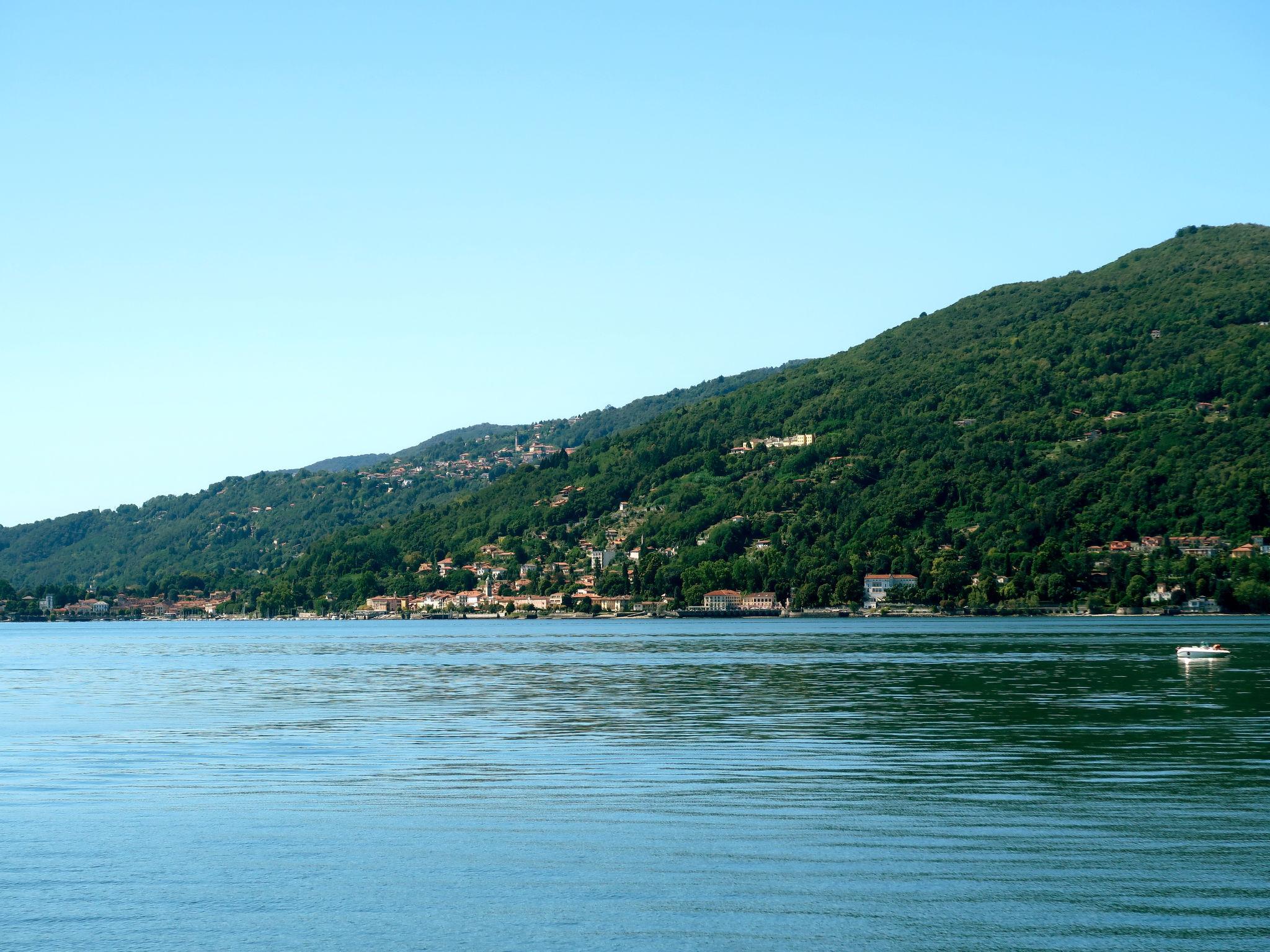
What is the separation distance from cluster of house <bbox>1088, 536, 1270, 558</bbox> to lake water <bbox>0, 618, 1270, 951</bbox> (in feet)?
366

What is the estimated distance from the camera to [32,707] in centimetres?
4138

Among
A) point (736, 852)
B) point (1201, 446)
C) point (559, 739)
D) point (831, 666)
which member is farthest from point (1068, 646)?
point (1201, 446)

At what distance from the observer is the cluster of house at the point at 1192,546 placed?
479 ft

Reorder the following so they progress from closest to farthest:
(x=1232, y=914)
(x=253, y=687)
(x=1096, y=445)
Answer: (x=1232, y=914) → (x=253, y=687) → (x=1096, y=445)

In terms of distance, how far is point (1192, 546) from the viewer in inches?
5974

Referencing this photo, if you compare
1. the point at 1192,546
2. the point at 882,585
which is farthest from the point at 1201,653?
the point at 882,585

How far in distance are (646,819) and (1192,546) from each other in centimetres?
14520

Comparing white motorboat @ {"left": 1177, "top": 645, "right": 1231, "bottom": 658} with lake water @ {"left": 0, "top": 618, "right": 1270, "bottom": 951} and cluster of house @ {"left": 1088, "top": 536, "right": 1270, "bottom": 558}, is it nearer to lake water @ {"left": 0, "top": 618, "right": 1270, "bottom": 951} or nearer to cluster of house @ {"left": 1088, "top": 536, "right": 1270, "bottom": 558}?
lake water @ {"left": 0, "top": 618, "right": 1270, "bottom": 951}

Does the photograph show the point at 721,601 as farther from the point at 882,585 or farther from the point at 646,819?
the point at 646,819

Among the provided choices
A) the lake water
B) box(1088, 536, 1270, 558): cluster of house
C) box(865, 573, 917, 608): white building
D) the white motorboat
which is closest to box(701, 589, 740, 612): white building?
box(865, 573, 917, 608): white building

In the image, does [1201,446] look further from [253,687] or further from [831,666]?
[253,687]

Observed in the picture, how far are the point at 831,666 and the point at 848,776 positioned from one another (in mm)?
36725

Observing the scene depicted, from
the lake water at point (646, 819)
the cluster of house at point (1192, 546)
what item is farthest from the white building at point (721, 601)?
the lake water at point (646, 819)

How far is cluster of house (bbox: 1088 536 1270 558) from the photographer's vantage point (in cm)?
14612
